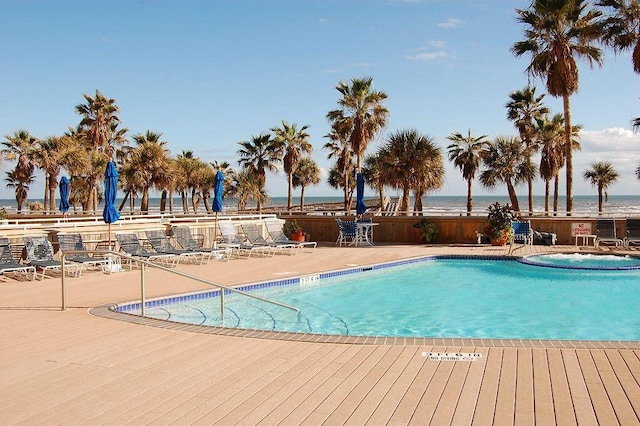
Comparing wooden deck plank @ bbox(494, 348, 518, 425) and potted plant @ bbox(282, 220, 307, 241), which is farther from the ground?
potted plant @ bbox(282, 220, 307, 241)

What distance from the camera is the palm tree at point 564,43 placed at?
1998 cm

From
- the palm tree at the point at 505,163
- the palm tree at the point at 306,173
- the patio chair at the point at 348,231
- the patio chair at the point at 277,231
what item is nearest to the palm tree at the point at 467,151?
the palm tree at the point at 505,163

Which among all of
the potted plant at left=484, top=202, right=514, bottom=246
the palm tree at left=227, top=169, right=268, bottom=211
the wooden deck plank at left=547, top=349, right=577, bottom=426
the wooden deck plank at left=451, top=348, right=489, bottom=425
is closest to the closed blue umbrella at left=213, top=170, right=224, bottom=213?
the potted plant at left=484, top=202, right=514, bottom=246

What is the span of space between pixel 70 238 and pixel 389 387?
9.11 m

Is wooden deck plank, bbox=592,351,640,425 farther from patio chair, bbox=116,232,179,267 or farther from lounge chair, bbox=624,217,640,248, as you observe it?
lounge chair, bbox=624,217,640,248

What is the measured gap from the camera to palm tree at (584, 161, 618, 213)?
39.5 m

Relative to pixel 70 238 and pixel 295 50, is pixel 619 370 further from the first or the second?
pixel 295 50

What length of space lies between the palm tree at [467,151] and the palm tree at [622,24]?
10.9m

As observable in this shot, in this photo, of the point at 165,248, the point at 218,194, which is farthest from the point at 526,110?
the point at 165,248

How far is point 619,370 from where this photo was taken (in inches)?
176

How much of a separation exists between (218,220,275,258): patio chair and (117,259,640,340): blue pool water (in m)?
3.18

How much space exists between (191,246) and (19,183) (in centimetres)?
3214

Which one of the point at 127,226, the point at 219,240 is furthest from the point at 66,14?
the point at 219,240

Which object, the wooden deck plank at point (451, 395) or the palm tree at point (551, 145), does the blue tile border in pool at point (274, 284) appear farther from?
the palm tree at point (551, 145)
